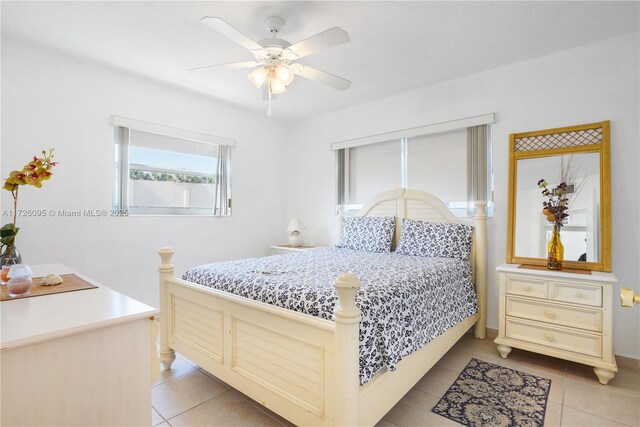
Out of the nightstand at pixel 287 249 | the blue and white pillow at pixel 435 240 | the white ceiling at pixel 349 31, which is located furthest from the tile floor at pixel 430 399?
the white ceiling at pixel 349 31

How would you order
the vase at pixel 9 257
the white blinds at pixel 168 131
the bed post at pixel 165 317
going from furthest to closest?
1. the white blinds at pixel 168 131
2. the bed post at pixel 165 317
3. the vase at pixel 9 257

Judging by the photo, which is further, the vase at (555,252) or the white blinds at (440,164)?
the white blinds at (440,164)

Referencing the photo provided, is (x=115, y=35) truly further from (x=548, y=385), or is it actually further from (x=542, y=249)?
(x=548, y=385)

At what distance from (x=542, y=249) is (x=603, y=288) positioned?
1.78ft

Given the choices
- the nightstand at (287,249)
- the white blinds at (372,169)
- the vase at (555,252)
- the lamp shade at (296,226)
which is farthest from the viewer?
the lamp shade at (296,226)

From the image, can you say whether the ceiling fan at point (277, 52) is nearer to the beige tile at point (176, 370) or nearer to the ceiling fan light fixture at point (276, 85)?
the ceiling fan light fixture at point (276, 85)

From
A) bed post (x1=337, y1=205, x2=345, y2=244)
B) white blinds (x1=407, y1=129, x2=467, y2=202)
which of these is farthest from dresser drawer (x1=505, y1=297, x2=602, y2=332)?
bed post (x1=337, y1=205, x2=345, y2=244)

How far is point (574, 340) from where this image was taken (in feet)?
7.26

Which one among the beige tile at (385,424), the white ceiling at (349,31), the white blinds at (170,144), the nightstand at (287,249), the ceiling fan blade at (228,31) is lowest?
the beige tile at (385,424)

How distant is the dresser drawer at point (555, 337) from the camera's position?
7.05 feet

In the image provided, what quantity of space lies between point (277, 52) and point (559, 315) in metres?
2.68

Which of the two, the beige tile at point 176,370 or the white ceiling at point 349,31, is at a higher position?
the white ceiling at point 349,31

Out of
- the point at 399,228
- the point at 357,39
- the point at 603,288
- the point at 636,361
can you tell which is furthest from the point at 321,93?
the point at 636,361

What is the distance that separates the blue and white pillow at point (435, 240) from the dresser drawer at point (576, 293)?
2.27ft
